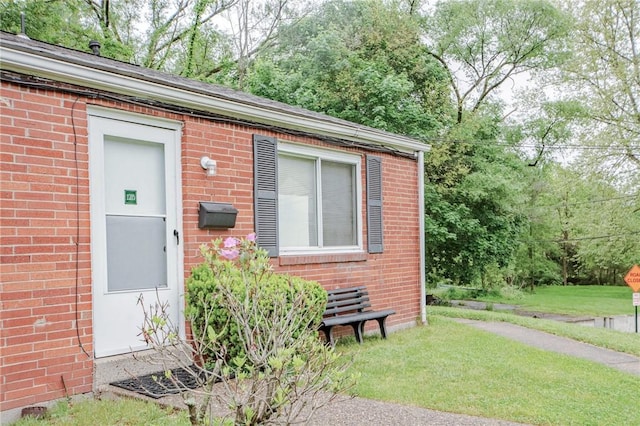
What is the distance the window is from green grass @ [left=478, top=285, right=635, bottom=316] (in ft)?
43.8

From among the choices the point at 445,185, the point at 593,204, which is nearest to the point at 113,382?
the point at 445,185

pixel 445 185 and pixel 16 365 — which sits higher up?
pixel 445 185

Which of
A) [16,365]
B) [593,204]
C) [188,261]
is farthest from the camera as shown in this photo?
[593,204]

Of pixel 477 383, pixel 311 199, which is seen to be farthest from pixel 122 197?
pixel 477 383

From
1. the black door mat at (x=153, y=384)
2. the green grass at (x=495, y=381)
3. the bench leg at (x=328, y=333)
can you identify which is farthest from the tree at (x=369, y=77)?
the black door mat at (x=153, y=384)

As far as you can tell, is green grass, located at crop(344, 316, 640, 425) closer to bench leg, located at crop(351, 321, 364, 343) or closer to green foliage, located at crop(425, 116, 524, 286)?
bench leg, located at crop(351, 321, 364, 343)

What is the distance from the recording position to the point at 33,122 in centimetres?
423

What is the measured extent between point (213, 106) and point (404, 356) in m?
3.63

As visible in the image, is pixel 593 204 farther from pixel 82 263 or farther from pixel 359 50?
pixel 82 263

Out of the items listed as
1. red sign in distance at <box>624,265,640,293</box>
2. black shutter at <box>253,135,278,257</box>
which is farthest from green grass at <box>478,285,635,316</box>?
black shutter at <box>253,135,278,257</box>

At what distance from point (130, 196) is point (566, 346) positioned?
6208mm

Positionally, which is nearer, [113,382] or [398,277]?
[113,382]

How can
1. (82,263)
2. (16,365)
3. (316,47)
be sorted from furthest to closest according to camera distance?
(316,47), (82,263), (16,365)

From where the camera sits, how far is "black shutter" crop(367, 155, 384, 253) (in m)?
7.73
